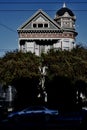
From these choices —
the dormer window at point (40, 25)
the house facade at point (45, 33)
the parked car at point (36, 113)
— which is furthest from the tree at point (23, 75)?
the parked car at point (36, 113)

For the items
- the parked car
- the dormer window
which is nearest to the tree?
the dormer window

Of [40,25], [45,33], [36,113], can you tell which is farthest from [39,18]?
[36,113]

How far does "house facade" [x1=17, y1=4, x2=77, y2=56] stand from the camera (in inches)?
3219

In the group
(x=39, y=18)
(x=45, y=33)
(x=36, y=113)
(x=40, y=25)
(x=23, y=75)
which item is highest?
(x=39, y=18)

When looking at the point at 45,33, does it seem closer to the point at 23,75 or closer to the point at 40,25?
the point at 40,25

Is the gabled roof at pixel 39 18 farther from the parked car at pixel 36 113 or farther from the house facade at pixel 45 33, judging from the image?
the parked car at pixel 36 113

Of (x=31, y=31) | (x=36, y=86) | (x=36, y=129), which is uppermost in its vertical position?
(x=31, y=31)

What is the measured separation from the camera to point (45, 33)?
3243 inches

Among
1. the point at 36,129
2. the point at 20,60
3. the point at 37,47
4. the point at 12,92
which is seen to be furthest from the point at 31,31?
the point at 36,129

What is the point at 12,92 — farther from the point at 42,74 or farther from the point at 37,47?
the point at 42,74

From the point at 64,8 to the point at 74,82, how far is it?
27.0 metres

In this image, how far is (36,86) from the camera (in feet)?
204

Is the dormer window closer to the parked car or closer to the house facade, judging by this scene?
the house facade

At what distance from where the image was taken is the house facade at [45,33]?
8175cm
